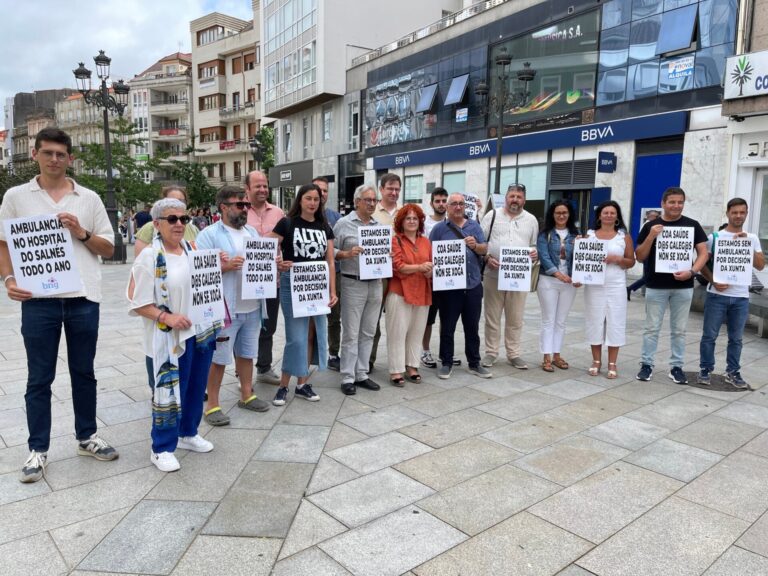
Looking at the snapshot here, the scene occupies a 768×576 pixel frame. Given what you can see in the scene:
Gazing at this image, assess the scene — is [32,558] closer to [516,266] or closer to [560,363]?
[516,266]

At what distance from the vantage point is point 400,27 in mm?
36812

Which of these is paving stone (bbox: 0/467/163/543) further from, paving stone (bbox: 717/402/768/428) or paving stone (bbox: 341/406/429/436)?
paving stone (bbox: 717/402/768/428)

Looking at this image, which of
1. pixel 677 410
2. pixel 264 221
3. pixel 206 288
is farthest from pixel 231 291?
pixel 677 410

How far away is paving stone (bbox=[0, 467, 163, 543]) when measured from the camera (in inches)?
123

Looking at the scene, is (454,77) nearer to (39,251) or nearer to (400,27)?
(400,27)

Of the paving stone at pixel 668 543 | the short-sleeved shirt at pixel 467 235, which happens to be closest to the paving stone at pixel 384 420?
the short-sleeved shirt at pixel 467 235

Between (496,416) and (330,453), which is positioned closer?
(330,453)

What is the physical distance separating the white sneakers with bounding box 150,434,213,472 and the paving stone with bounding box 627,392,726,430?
11.7 ft

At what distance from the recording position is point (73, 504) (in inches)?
133

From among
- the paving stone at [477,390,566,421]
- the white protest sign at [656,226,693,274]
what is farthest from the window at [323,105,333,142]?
the paving stone at [477,390,566,421]

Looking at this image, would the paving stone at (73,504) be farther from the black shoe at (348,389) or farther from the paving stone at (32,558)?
the black shoe at (348,389)

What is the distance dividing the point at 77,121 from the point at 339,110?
66195 millimetres

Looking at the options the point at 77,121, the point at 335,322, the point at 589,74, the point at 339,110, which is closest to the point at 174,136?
the point at 77,121

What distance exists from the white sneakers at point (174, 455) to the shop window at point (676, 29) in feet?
57.6
